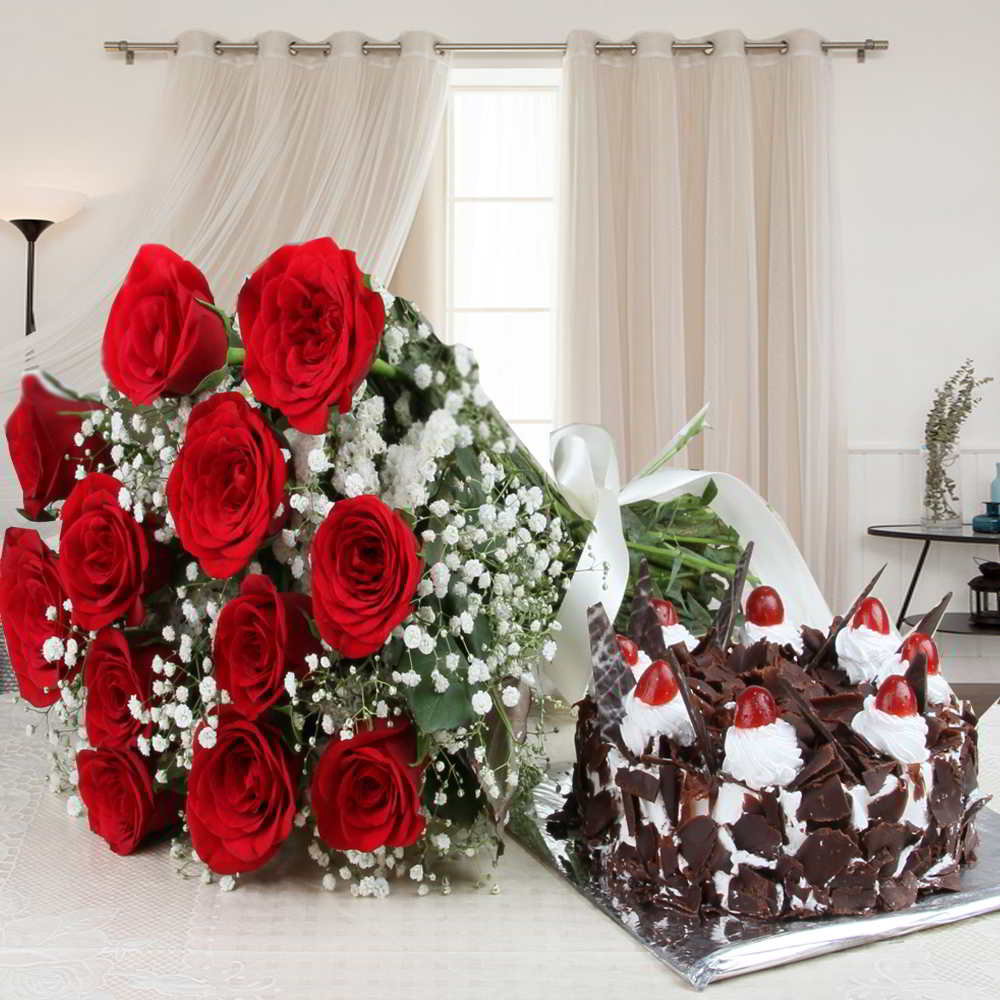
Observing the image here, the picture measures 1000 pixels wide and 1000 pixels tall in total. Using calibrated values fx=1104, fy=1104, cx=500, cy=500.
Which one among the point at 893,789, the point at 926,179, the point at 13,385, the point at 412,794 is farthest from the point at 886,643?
the point at 926,179

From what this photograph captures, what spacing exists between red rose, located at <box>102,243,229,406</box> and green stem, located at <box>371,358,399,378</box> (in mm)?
82

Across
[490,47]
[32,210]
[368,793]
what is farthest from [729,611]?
[32,210]

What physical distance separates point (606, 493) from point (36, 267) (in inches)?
137

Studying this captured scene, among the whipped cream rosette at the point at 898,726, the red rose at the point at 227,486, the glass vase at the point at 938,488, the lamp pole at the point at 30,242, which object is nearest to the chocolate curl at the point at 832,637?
the whipped cream rosette at the point at 898,726

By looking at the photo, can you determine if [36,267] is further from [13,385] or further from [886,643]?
[886,643]

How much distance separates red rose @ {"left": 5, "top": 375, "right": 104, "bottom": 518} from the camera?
724mm

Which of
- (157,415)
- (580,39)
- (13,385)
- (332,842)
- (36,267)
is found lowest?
(332,842)

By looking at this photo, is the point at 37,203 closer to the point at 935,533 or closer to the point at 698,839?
the point at 935,533

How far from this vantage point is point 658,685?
21.5 inches

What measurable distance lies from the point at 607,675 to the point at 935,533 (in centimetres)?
309

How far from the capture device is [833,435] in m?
3.62

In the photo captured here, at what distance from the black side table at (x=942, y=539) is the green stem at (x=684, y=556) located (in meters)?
2.37

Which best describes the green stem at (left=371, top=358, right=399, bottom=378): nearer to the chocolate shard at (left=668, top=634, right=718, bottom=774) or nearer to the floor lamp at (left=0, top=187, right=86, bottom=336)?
the chocolate shard at (left=668, top=634, right=718, bottom=774)

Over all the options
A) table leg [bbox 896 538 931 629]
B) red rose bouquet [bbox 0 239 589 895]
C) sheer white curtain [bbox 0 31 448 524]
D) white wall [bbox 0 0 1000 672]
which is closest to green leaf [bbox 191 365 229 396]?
red rose bouquet [bbox 0 239 589 895]
